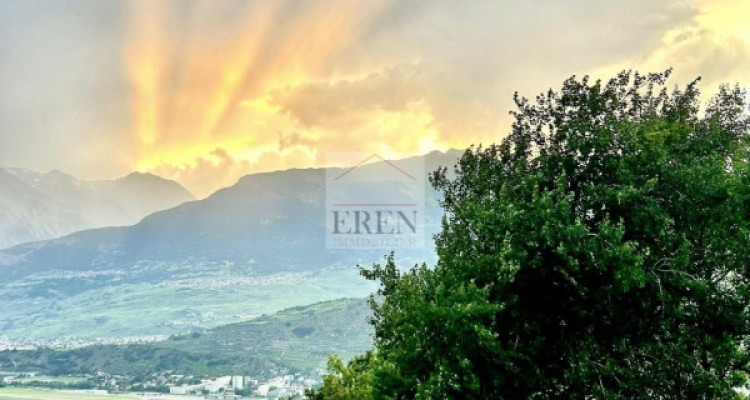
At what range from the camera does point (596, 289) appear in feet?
57.9

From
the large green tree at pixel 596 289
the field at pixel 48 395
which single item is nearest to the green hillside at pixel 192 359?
A: the field at pixel 48 395

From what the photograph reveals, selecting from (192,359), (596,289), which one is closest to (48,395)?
(192,359)

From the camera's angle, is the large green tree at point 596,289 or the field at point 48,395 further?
the field at point 48,395

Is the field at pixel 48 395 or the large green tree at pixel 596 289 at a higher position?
the large green tree at pixel 596 289

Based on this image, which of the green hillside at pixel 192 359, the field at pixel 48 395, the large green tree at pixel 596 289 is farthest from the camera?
the green hillside at pixel 192 359

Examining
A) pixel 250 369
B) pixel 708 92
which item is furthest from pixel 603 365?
pixel 250 369

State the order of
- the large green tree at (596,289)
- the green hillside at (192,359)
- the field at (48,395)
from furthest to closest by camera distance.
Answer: the green hillside at (192,359) < the field at (48,395) < the large green tree at (596,289)

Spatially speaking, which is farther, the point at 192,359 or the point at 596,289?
the point at 192,359

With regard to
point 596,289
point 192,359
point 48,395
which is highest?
point 596,289

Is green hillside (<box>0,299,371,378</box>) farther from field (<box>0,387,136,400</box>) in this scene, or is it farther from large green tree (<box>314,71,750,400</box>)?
large green tree (<box>314,71,750,400</box>)

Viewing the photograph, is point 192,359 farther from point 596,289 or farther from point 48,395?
point 596,289

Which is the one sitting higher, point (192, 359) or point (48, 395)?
point (192, 359)

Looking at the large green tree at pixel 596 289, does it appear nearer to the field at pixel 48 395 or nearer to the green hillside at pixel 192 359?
the field at pixel 48 395

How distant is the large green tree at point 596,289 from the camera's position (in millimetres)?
16438
